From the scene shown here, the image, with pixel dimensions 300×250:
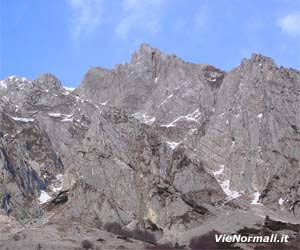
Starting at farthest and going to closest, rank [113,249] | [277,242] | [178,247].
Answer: [178,247], [113,249], [277,242]

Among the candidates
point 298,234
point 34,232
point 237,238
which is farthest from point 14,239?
point 298,234

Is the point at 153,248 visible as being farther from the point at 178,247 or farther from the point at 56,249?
the point at 56,249

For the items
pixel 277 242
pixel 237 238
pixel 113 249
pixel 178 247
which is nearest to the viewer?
pixel 237 238

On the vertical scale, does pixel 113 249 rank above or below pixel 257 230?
below

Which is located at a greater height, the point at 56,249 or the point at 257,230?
the point at 257,230

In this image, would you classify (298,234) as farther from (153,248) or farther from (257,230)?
(153,248)

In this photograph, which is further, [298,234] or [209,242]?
[298,234]

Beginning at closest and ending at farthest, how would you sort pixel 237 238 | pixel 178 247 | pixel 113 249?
pixel 237 238, pixel 113 249, pixel 178 247

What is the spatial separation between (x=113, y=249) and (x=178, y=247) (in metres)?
20.4

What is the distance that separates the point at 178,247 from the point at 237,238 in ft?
121

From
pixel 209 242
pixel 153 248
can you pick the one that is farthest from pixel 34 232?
pixel 209 242

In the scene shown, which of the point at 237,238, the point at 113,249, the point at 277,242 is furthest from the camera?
the point at 113,249

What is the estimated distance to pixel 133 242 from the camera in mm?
192375

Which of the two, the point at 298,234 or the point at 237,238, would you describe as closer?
the point at 237,238
